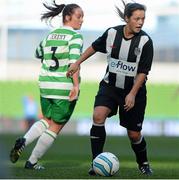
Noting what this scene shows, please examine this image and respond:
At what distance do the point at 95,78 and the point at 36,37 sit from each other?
928 centimetres

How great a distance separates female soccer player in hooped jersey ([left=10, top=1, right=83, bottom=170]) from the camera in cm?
943

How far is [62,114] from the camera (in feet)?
31.2

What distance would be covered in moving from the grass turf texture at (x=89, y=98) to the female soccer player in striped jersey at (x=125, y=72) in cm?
2235

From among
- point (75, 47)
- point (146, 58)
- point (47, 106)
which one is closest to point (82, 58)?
point (75, 47)

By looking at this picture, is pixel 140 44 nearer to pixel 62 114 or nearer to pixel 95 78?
pixel 62 114

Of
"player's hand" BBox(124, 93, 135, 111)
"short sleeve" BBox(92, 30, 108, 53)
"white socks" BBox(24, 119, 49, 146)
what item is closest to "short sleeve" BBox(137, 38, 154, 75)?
"player's hand" BBox(124, 93, 135, 111)

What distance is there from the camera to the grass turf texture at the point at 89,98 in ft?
103

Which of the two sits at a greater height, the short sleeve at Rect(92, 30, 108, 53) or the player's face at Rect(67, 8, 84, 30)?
the player's face at Rect(67, 8, 84, 30)

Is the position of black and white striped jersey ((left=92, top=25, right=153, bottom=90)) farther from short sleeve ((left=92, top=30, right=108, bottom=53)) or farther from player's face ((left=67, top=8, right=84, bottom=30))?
player's face ((left=67, top=8, right=84, bottom=30))

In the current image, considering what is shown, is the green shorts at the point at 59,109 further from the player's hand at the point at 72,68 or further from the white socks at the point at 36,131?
the player's hand at the point at 72,68

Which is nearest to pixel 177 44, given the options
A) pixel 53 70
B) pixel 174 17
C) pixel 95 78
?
pixel 174 17

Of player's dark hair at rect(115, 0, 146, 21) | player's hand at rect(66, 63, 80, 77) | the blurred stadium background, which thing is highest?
player's dark hair at rect(115, 0, 146, 21)

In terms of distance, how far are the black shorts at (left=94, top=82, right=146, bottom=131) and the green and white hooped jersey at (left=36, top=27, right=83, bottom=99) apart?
59 centimetres

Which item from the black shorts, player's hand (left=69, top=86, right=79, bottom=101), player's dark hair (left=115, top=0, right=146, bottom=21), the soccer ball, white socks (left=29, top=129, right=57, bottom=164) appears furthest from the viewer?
white socks (left=29, top=129, right=57, bottom=164)
